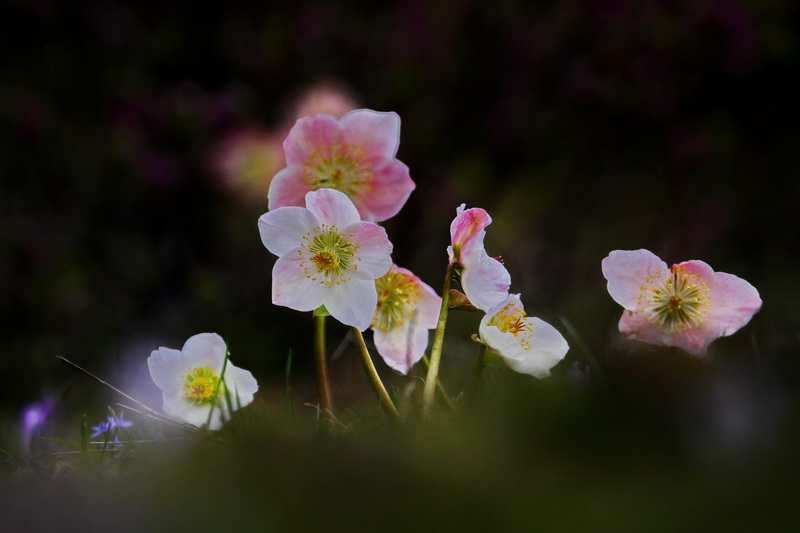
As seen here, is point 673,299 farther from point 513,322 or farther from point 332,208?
point 332,208

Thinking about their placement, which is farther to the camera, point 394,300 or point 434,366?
point 394,300

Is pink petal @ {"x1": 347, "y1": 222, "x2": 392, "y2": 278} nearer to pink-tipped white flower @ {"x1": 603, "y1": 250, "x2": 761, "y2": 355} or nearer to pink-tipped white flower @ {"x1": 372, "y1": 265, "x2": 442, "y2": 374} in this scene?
pink-tipped white flower @ {"x1": 372, "y1": 265, "x2": 442, "y2": 374}

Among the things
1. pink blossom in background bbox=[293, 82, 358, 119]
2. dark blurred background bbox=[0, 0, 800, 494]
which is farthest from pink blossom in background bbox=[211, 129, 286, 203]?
pink blossom in background bbox=[293, 82, 358, 119]

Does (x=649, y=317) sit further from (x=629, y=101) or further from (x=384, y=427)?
(x=629, y=101)

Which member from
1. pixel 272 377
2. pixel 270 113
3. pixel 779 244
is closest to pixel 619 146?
pixel 779 244

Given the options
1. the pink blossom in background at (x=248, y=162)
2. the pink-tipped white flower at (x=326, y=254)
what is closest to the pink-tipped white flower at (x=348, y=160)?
the pink-tipped white flower at (x=326, y=254)

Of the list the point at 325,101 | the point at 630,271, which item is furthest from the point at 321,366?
the point at 325,101
